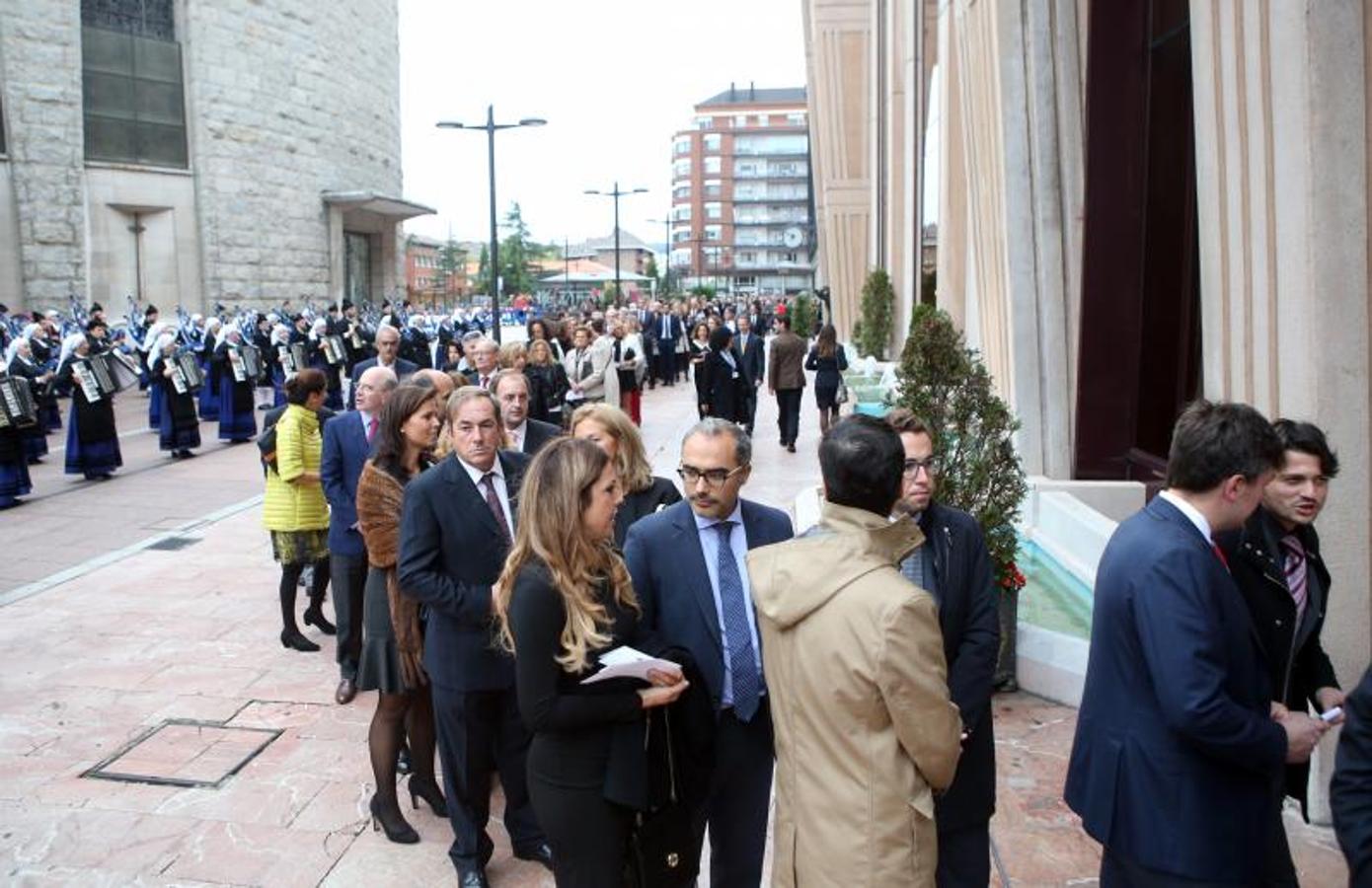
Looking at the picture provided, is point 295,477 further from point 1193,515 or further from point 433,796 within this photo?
point 1193,515

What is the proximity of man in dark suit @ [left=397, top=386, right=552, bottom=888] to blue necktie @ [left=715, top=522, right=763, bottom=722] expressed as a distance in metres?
1.00

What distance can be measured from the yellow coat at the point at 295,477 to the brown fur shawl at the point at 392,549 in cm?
242

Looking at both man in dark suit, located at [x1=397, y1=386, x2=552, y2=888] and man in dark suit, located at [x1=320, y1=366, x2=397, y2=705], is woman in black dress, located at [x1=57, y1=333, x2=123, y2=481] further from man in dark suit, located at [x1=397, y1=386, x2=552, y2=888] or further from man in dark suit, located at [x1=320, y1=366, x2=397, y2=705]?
man in dark suit, located at [x1=397, y1=386, x2=552, y2=888]

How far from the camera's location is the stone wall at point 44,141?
26.2 meters

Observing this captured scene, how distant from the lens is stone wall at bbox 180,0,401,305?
103 feet

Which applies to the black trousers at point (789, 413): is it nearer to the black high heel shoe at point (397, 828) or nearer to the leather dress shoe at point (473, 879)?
the black high heel shoe at point (397, 828)

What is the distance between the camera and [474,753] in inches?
165

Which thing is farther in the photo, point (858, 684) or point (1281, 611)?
point (1281, 611)

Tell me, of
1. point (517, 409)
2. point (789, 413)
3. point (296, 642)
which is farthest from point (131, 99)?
point (517, 409)

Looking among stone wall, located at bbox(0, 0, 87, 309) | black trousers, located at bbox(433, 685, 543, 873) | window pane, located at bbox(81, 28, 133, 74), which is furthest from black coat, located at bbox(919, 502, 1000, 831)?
window pane, located at bbox(81, 28, 133, 74)

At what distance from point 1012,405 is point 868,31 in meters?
22.1

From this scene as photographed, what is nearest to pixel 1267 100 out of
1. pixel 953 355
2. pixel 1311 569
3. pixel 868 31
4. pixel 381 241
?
pixel 953 355

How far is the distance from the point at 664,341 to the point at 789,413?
10516 millimetres

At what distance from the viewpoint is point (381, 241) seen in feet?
140
